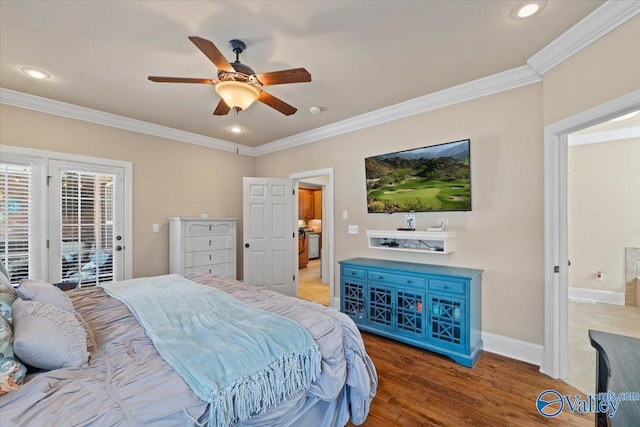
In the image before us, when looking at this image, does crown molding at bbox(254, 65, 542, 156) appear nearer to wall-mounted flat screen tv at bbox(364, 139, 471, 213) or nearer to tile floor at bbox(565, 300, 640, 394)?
wall-mounted flat screen tv at bbox(364, 139, 471, 213)

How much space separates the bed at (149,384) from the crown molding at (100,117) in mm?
2403

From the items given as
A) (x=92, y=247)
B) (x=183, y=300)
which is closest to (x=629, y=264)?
(x=183, y=300)

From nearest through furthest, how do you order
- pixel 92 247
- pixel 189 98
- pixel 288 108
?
1. pixel 288 108
2. pixel 189 98
3. pixel 92 247

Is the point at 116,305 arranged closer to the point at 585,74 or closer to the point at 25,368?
the point at 25,368

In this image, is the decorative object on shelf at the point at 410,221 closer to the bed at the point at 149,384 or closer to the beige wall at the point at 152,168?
the bed at the point at 149,384

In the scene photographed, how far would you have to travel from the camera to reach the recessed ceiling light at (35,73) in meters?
2.54

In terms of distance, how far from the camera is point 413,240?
3330 millimetres

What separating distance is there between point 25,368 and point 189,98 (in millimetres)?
2813

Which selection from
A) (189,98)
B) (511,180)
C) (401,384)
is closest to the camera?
(401,384)

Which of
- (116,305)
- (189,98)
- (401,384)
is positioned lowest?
(401,384)

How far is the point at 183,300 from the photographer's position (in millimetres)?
1981

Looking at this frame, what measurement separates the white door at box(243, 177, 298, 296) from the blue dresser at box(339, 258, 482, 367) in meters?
1.49

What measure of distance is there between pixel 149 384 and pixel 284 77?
1906 mm

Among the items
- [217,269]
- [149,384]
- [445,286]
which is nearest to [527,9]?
[445,286]
